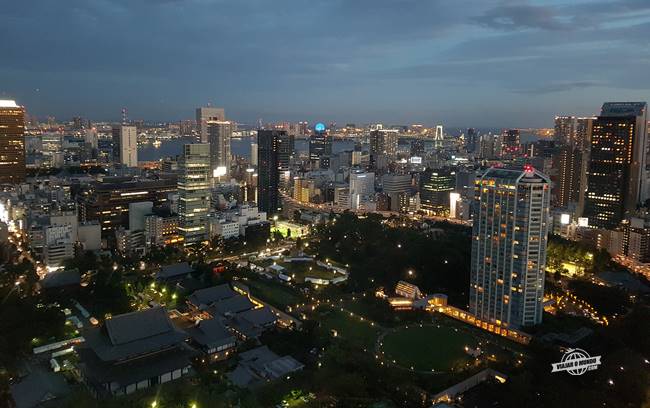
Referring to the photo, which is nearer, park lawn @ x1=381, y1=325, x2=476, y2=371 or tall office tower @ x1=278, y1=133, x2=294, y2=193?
park lawn @ x1=381, y1=325, x2=476, y2=371

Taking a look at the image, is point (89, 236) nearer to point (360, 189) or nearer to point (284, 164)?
point (284, 164)

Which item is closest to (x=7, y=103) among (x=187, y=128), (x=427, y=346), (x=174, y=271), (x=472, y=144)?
(x=174, y=271)

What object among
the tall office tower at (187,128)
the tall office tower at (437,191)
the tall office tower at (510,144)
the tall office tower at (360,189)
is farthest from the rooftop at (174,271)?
the tall office tower at (187,128)

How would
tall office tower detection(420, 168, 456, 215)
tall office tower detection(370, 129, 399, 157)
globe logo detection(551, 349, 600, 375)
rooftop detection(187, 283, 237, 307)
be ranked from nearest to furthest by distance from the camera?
1. globe logo detection(551, 349, 600, 375)
2. rooftop detection(187, 283, 237, 307)
3. tall office tower detection(420, 168, 456, 215)
4. tall office tower detection(370, 129, 399, 157)


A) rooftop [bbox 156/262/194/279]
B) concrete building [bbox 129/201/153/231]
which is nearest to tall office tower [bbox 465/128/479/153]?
concrete building [bbox 129/201/153/231]

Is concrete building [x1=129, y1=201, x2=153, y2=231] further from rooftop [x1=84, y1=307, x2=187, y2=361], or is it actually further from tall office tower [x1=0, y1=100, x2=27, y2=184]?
tall office tower [x1=0, y1=100, x2=27, y2=184]

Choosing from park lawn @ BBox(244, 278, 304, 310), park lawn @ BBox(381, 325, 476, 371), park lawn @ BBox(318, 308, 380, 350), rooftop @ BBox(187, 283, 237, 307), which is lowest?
park lawn @ BBox(381, 325, 476, 371)

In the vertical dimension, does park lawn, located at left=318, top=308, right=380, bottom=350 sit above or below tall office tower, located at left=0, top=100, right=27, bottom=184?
below
